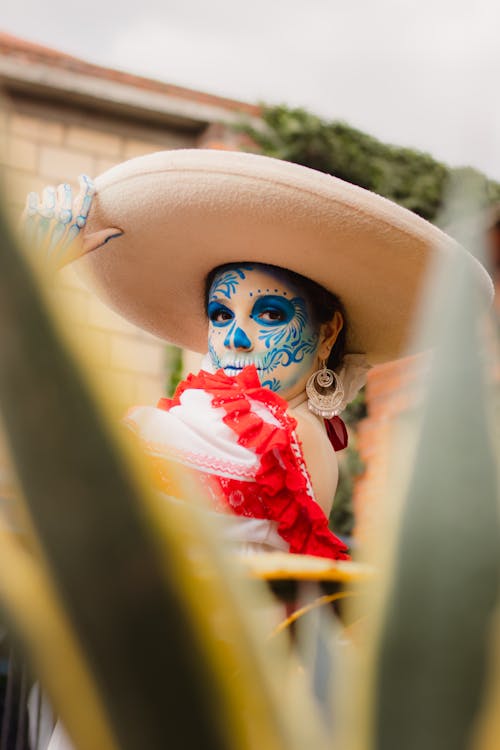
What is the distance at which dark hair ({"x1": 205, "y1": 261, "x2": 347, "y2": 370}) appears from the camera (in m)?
2.09

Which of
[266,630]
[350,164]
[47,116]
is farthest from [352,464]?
[266,630]

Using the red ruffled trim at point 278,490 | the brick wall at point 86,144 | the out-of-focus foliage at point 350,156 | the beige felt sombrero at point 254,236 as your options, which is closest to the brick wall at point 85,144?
the brick wall at point 86,144

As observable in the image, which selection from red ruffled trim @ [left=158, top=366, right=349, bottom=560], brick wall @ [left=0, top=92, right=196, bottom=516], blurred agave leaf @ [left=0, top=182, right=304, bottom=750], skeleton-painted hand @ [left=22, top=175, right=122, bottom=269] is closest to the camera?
blurred agave leaf @ [left=0, top=182, right=304, bottom=750]

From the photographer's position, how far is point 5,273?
0.44 metres

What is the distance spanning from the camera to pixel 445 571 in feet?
1.58

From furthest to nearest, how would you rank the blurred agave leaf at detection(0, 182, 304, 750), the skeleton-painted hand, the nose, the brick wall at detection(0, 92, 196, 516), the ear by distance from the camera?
the brick wall at detection(0, 92, 196, 516) < the ear < the nose < the skeleton-painted hand < the blurred agave leaf at detection(0, 182, 304, 750)

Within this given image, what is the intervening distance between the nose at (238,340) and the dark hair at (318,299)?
16 centimetres

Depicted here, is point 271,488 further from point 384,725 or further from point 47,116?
point 47,116

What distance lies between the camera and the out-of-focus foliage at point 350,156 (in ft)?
18.6

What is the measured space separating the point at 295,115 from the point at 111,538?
5.60 meters

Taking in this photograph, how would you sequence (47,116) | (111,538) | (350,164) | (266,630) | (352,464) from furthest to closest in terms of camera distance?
(350,164)
(47,116)
(352,464)
(266,630)
(111,538)

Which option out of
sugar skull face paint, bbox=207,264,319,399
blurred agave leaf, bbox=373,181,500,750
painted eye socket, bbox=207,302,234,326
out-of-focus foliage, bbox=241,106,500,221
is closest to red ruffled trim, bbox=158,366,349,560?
sugar skull face paint, bbox=207,264,319,399

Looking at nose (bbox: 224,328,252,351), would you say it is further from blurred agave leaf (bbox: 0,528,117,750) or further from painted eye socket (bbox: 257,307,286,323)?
blurred agave leaf (bbox: 0,528,117,750)

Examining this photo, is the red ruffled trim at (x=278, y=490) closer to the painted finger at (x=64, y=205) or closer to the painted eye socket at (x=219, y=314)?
the painted eye socket at (x=219, y=314)
